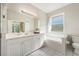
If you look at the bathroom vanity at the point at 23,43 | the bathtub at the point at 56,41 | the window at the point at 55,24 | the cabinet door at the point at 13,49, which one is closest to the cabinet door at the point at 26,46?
the bathroom vanity at the point at 23,43

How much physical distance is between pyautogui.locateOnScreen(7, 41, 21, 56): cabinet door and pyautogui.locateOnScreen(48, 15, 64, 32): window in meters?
1.12

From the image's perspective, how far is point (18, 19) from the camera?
1.86 meters

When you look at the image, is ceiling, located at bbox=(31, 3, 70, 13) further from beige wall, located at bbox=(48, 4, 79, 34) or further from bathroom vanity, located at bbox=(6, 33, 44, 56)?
bathroom vanity, located at bbox=(6, 33, 44, 56)

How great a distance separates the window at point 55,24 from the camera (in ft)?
7.23

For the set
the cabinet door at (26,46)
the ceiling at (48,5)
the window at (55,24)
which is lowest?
the cabinet door at (26,46)

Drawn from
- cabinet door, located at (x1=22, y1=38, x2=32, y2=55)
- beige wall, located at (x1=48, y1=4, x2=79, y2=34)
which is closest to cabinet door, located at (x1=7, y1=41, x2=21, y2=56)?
cabinet door, located at (x1=22, y1=38, x2=32, y2=55)

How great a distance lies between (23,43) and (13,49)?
1.07 ft

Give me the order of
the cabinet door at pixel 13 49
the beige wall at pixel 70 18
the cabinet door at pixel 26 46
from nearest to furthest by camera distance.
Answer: the cabinet door at pixel 13 49, the cabinet door at pixel 26 46, the beige wall at pixel 70 18

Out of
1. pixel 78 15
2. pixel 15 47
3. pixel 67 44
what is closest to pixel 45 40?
pixel 67 44

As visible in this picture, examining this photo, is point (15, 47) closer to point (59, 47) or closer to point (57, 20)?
point (59, 47)

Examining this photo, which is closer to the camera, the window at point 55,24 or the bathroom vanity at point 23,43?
the bathroom vanity at point 23,43

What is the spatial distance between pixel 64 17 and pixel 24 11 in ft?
4.07

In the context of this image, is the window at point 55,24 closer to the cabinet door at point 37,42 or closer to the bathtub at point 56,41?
the bathtub at point 56,41

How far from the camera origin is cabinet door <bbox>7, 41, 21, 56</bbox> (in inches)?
53.4
